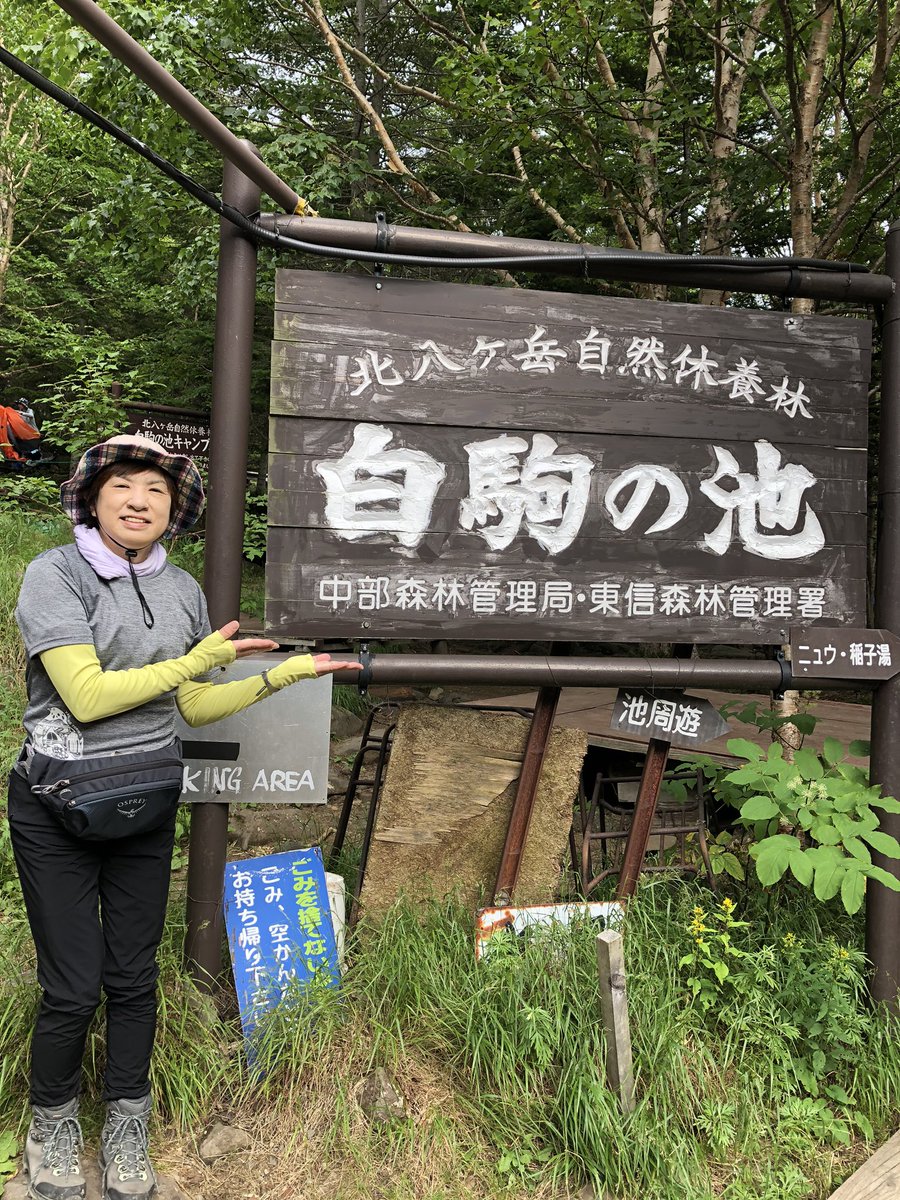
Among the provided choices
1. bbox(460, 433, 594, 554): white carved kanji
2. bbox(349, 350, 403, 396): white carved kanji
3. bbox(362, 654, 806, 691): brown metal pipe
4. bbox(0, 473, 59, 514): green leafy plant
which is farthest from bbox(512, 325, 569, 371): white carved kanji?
bbox(0, 473, 59, 514): green leafy plant

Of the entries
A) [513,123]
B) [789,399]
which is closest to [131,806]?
[789,399]

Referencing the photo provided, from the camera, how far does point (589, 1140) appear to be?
7.63ft

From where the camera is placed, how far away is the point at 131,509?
6.89ft

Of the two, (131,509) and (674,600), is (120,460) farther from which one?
(674,600)

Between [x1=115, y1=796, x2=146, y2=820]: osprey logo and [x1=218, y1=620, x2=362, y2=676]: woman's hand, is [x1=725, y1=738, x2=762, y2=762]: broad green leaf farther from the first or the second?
[x1=115, y1=796, x2=146, y2=820]: osprey logo

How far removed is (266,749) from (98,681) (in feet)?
2.74

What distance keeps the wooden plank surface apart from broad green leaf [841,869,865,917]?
2.58ft

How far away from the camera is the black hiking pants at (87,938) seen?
204cm

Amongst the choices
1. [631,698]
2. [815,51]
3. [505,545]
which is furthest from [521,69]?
[631,698]

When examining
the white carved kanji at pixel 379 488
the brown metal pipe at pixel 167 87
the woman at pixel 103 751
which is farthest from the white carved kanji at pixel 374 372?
the woman at pixel 103 751

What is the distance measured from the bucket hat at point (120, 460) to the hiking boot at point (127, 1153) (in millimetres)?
1613

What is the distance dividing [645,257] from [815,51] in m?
2.55

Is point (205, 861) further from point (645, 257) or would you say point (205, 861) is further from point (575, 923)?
point (645, 257)

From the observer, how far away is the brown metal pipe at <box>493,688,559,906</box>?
299cm
